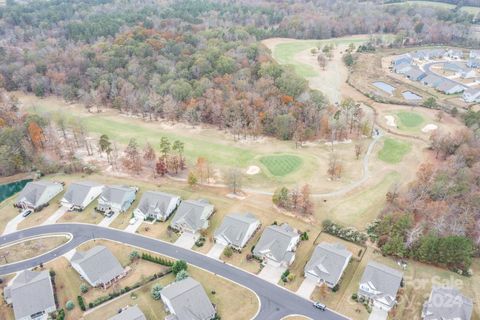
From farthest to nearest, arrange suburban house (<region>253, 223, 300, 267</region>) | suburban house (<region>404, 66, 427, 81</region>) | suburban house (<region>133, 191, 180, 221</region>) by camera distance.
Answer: suburban house (<region>404, 66, 427, 81</region>) → suburban house (<region>133, 191, 180, 221</region>) → suburban house (<region>253, 223, 300, 267</region>)

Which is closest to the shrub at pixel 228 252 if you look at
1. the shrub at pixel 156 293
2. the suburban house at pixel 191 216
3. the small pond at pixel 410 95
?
the suburban house at pixel 191 216

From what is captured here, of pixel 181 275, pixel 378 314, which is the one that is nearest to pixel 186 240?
pixel 181 275

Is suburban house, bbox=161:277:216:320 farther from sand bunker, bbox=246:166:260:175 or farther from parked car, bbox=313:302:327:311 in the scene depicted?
sand bunker, bbox=246:166:260:175

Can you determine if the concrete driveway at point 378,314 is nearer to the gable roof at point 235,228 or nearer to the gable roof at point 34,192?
the gable roof at point 235,228

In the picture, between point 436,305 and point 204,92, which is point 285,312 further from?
point 204,92

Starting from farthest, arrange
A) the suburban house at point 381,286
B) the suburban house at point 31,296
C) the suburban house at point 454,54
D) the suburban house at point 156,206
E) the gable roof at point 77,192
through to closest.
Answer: the suburban house at point 454,54
the gable roof at point 77,192
the suburban house at point 156,206
the suburban house at point 381,286
the suburban house at point 31,296

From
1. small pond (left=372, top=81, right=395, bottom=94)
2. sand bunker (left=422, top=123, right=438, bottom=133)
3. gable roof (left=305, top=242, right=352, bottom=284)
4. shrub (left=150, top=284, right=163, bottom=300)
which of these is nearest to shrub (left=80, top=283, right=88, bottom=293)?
shrub (left=150, top=284, right=163, bottom=300)
